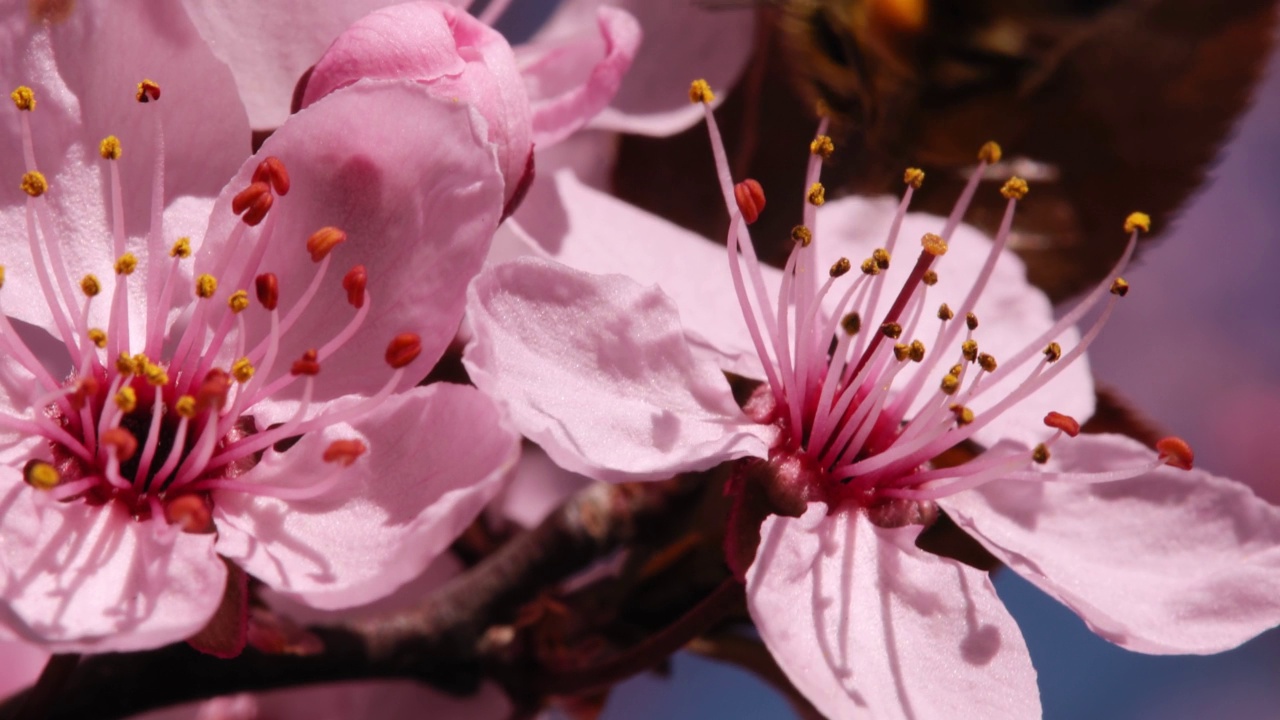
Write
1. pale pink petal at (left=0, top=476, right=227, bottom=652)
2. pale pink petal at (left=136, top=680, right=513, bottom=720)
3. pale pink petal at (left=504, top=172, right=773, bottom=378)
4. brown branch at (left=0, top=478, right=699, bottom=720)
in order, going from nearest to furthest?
pale pink petal at (left=0, top=476, right=227, bottom=652)
brown branch at (left=0, top=478, right=699, bottom=720)
pale pink petal at (left=504, top=172, right=773, bottom=378)
pale pink petal at (left=136, top=680, right=513, bottom=720)

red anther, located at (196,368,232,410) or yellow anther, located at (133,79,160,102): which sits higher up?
yellow anther, located at (133,79,160,102)

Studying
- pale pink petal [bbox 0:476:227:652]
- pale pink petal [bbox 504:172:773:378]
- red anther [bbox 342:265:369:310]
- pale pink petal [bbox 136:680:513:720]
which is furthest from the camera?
pale pink petal [bbox 136:680:513:720]

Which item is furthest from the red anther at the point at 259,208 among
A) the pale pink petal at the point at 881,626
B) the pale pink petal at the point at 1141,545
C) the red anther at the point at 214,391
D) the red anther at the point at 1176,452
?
the red anther at the point at 1176,452

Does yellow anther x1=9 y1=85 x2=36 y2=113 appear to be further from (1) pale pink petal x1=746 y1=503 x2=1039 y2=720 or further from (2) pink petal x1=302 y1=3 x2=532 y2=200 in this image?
(1) pale pink petal x1=746 y1=503 x2=1039 y2=720

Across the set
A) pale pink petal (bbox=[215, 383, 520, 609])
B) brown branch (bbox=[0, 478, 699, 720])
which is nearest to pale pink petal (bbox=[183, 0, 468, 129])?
pale pink petal (bbox=[215, 383, 520, 609])

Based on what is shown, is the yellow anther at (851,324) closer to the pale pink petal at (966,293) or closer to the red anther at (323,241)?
the pale pink petal at (966,293)

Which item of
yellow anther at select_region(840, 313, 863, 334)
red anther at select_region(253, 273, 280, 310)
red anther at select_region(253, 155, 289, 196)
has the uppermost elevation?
red anther at select_region(253, 155, 289, 196)
